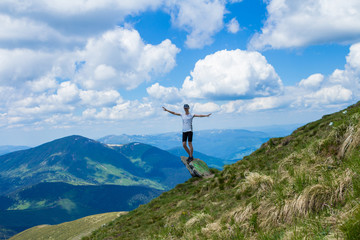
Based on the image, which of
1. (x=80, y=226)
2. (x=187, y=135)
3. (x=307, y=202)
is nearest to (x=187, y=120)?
(x=187, y=135)

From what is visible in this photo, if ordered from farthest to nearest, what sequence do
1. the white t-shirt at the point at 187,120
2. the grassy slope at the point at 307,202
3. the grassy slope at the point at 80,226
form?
the grassy slope at the point at 80,226 < the white t-shirt at the point at 187,120 < the grassy slope at the point at 307,202

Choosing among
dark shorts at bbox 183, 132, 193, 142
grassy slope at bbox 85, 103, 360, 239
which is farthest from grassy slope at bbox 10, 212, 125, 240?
grassy slope at bbox 85, 103, 360, 239

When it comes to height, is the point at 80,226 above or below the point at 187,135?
below

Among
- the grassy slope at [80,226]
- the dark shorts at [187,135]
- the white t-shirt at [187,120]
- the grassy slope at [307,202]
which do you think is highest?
the white t-shirt at [187,120]

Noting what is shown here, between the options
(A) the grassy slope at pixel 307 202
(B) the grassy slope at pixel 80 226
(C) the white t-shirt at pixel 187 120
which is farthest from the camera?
(B) the grassy slope at pixel 80 226

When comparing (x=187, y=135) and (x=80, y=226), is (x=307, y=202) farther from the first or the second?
(x=80, y=226)

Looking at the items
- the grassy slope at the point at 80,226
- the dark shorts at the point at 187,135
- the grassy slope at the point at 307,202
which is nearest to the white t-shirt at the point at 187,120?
the dark shorts at the point at 187,135

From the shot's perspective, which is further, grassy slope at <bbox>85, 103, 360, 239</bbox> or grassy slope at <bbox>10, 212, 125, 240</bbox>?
grassy slope at <bbox>10, 212, 125, 240</bbox>

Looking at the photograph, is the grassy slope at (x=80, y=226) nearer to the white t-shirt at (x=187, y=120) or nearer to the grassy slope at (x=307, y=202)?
the white t-shirt at (x=187, y=120)

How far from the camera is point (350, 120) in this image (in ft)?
33.0

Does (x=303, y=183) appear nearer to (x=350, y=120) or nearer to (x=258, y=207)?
(x=258, y=207)

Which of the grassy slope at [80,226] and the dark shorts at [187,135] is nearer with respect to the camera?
the dark shorts at [187,135]

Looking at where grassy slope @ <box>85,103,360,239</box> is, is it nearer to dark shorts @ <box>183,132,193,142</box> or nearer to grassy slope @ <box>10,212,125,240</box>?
dark shorts @ <box>183,132,193,142</box>

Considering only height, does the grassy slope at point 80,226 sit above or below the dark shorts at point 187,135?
below
